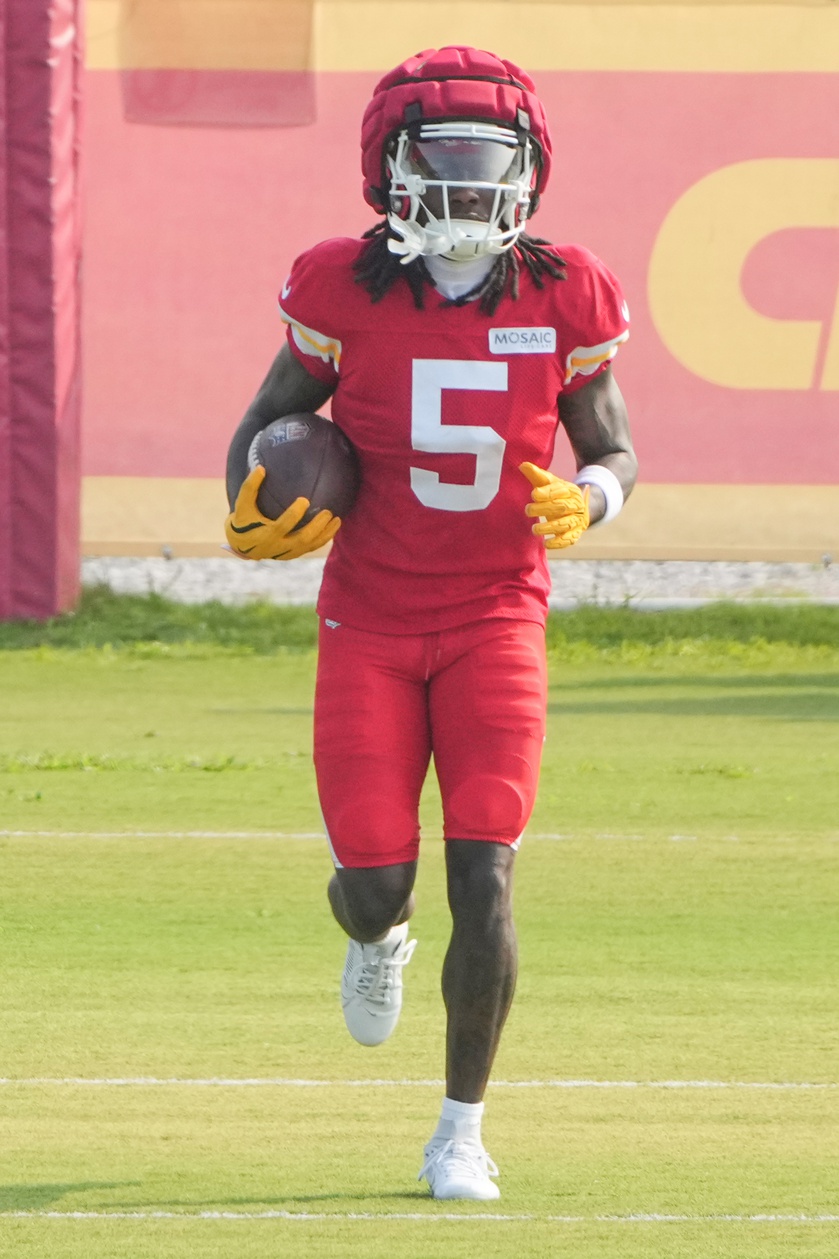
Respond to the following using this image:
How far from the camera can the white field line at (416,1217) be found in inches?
158

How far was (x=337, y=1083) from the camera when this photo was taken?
16.6 ft

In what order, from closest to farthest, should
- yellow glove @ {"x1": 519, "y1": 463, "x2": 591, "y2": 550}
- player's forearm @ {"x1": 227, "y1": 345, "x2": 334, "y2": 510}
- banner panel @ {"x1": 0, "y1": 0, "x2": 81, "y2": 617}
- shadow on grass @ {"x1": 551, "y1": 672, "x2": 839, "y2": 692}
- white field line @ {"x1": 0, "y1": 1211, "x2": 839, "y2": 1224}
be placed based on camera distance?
1. white field line @ {"x1": 0, "y1": 1211, "x2": 839, "y2": 1224}
2. yellow glove @ {"x1": 519, "y1": 463, "x2": 591, "y2": 550}
3. player's forearm @ {"x1": 227, "y1": 345, "x2": 334, "y2": 510}
4. shadow on grass @ {"x1": 551, "y1": 672, "x2": 839, "y2": 692}
5. banner panel @ {"x1": 0, "y1": 0, "x2": 81, "y2": 617}

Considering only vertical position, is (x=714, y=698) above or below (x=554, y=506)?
below

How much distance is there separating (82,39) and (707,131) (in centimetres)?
416

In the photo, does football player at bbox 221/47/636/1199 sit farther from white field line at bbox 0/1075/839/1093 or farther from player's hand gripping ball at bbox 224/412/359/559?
white field line at bbox 0/1075/839/1093

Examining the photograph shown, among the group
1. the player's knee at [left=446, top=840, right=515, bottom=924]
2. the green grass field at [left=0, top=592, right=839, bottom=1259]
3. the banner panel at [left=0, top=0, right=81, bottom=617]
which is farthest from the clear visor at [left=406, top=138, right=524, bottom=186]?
the banner panel at [left=0, top=0, right=81, bottom=617]

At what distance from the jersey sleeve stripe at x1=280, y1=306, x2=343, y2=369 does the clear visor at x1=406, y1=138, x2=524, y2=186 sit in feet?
1.27

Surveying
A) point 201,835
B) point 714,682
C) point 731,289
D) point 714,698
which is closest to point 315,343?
point 201,835

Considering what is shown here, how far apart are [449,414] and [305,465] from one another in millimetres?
310

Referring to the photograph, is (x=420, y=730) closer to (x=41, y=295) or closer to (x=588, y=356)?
(x=588, y=356)

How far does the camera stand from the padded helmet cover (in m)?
4.40

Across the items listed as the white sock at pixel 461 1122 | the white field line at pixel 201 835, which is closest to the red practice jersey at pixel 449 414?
the white sock at pixel 461 1122

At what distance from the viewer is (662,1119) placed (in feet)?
15.6

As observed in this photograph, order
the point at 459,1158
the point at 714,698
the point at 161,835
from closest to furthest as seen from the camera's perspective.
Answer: the point at 459,1158 → the point at 161,835 → the point at 714,698
